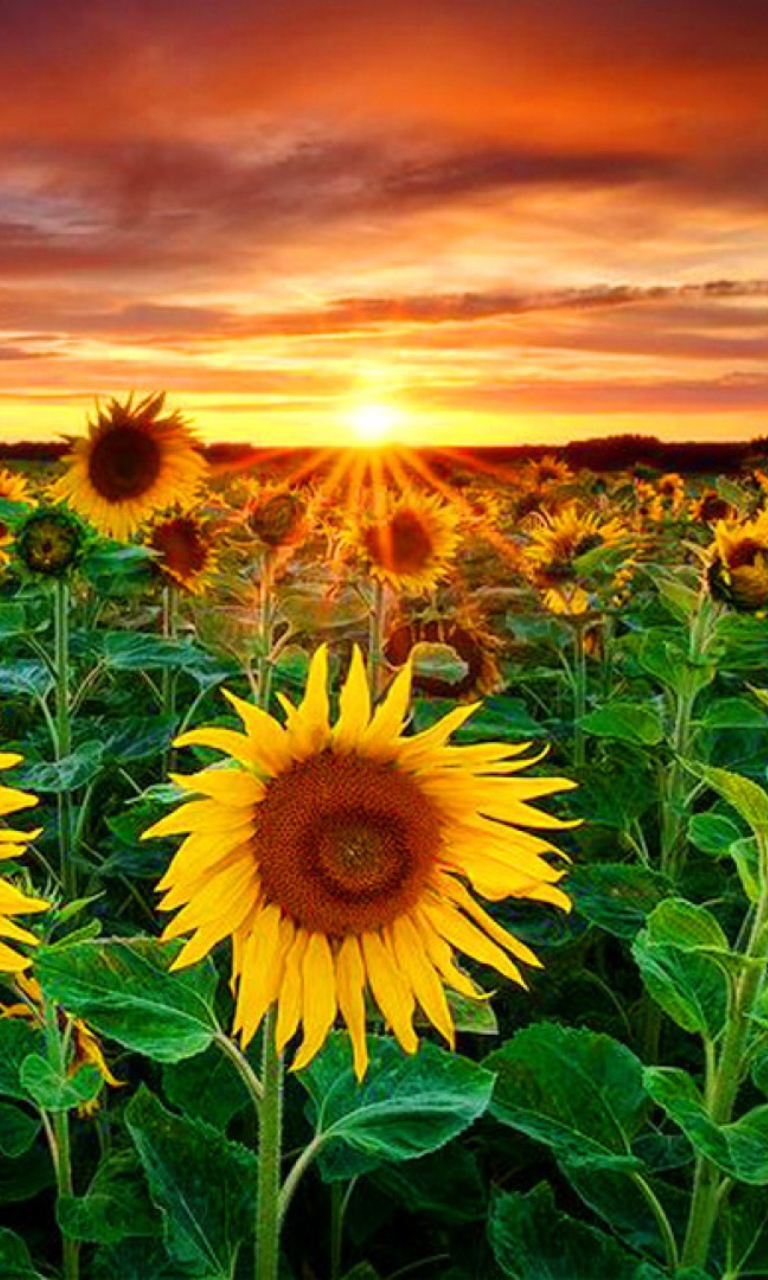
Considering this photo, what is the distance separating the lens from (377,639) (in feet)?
13.7

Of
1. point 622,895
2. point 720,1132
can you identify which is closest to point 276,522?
point 622,895

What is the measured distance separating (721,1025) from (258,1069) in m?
1.14

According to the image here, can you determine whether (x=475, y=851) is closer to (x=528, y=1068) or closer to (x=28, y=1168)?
(x=528, y=1068)

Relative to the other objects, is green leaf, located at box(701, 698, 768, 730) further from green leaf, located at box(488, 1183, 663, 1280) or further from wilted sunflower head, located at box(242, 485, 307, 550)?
green leaf, located at box(488, 1183, 663, 1280)

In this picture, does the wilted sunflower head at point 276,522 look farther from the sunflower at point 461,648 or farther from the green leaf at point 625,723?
the green leaf at point 625,723

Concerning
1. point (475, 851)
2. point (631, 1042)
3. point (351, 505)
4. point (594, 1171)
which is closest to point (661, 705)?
point (631, 1042)

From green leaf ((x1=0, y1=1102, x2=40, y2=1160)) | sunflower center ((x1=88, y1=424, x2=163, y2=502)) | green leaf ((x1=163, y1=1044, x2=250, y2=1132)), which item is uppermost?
sunflower center ((x1=88, y1=424, x2=163, y2=502))

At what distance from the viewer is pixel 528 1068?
217 centimetres

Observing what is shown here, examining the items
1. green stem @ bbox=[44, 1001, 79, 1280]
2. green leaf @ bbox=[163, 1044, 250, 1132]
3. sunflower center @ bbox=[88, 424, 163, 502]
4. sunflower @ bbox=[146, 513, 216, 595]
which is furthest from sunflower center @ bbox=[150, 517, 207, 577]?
green stem @ bbox=[44, 1001, 79, 1280]

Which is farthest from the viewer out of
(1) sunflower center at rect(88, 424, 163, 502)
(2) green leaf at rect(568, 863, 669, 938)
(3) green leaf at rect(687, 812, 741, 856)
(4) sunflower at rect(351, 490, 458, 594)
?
(1) sunflower center at rect(88, 424, 163, 502)

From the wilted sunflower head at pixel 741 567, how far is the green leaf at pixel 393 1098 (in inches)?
87.0

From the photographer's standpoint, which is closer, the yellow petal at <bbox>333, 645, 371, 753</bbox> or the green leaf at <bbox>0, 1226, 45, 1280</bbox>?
Answer: the yellow petal at <bbox>333, 645, 371, 753</bbox>

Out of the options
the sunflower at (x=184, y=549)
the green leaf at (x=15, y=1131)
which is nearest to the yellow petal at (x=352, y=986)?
the green leaf at (x=15, y=1131)

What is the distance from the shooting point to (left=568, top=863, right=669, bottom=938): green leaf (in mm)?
2988
